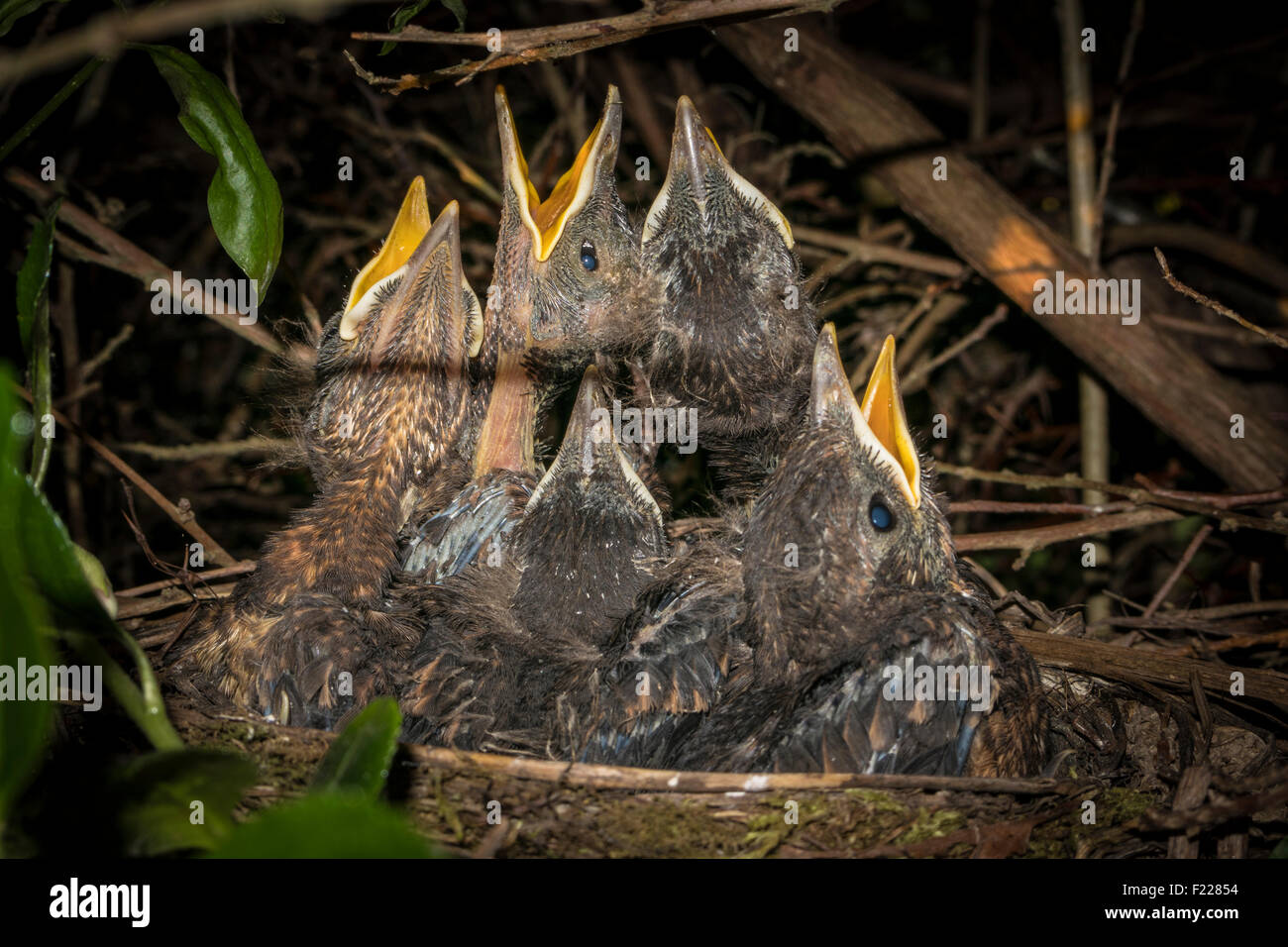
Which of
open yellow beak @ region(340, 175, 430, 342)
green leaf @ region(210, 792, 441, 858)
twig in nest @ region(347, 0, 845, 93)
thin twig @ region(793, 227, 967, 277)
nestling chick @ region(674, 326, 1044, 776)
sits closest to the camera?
green leaf @ region(210, 792, 441, 858)

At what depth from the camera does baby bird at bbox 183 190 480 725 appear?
4.54 feet

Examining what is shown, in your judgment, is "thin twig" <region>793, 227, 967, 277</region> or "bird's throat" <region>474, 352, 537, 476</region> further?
"thin twig" <region>793, 227, 967, 277</region>

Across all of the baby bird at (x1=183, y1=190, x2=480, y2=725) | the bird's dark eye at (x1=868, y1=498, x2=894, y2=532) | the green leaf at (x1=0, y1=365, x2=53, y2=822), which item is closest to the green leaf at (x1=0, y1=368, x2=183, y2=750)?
the green leaf at (x1=0, y1=365, x2=53, y2=822)

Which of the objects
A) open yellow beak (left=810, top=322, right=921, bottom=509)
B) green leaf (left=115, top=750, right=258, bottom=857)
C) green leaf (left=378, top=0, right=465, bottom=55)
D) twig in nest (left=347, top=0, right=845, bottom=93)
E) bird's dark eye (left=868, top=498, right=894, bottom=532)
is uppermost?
green leaf (left=378, top=0, right=465, bottom=55)

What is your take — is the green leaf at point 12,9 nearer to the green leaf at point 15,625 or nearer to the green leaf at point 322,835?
the green leaf at point 15,625

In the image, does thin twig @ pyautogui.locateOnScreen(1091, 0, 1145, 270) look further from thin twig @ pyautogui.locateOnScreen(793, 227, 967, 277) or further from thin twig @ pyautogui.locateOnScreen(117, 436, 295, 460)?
thin twig @ pyautogui.locateOnScreen(117, 436, 295, 460)

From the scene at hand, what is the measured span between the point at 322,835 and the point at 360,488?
108 centimetres

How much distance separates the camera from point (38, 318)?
1197 mm

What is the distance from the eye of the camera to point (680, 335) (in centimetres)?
155

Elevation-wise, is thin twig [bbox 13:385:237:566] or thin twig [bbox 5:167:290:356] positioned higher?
thin twig [bbox 5:167:290:356]

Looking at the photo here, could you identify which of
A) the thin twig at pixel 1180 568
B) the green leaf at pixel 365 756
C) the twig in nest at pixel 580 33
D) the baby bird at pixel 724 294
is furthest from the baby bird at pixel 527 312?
the thin twig at pixel 1180 568

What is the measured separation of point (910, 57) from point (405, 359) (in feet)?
8.18

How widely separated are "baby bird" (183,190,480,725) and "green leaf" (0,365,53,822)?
26.1 inches
